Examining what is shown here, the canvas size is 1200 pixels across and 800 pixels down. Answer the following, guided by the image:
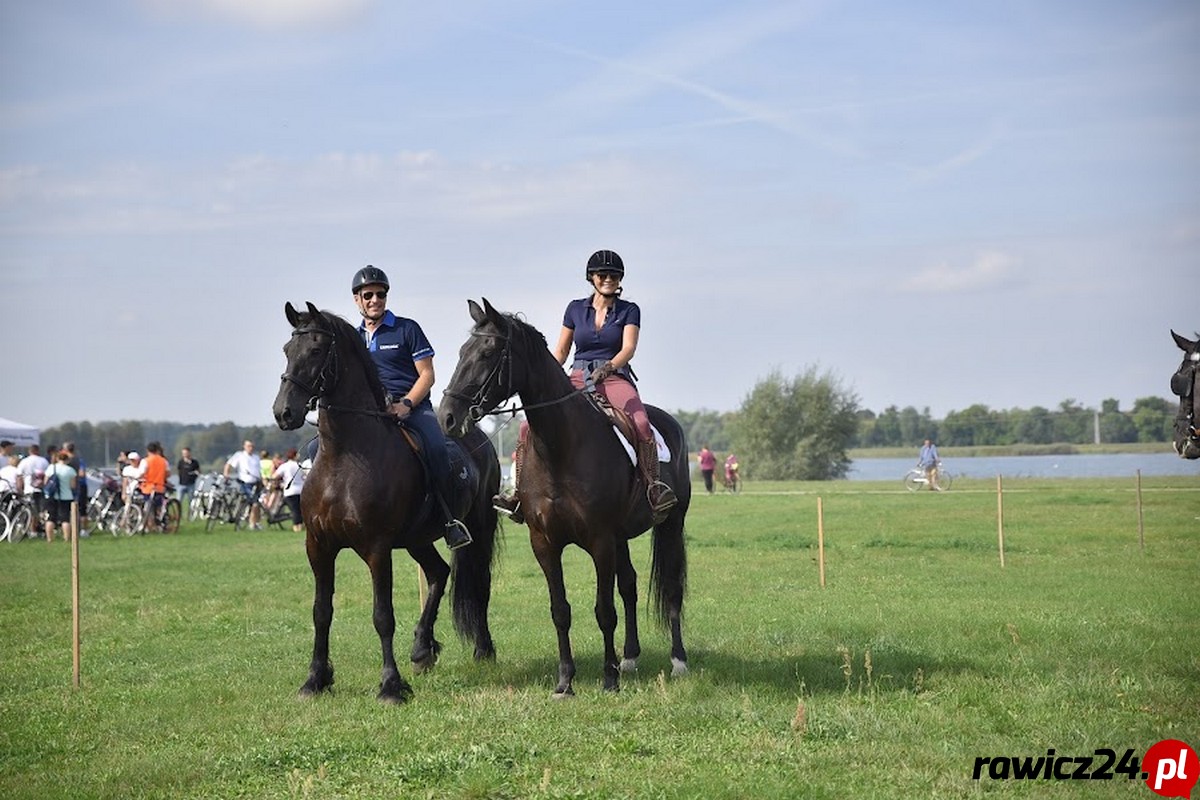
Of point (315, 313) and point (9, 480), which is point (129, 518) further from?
point (315, 313)

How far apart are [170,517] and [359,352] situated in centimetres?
2606

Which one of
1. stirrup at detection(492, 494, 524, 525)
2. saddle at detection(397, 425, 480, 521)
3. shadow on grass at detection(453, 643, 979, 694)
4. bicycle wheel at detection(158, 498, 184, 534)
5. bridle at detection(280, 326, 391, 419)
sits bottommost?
shadow on grass at detection(453, 643, 979, 694)

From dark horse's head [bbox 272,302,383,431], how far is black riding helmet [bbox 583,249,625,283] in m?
1.96

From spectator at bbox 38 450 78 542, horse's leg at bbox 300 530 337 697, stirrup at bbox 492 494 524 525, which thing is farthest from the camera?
spectator at bbox 38 450 78 542

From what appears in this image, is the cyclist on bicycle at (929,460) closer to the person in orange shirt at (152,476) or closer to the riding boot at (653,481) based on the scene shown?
the person in orange shirt at (152,476)

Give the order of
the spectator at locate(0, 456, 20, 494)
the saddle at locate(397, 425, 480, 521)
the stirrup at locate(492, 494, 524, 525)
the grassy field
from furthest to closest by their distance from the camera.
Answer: the spectator at locate(0, 456, 20, 494), the saddle at locate(397, 425, 480, 521), the stirrup at locate(492, 494, 524, 525), the grassy field

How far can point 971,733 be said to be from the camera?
26.4 feet

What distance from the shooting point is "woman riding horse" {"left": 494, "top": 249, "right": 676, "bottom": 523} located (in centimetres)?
1049

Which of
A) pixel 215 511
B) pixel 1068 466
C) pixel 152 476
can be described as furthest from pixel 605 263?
pixel 1068 466

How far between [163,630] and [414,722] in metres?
7.09

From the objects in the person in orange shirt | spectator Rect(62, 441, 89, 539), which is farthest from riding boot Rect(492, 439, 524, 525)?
the person in orange shirt

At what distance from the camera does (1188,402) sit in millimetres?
9281

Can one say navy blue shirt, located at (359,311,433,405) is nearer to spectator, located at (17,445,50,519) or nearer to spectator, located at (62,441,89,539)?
spectator, located at (62,441,89,539)

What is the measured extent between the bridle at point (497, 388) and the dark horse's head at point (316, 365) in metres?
1.03
